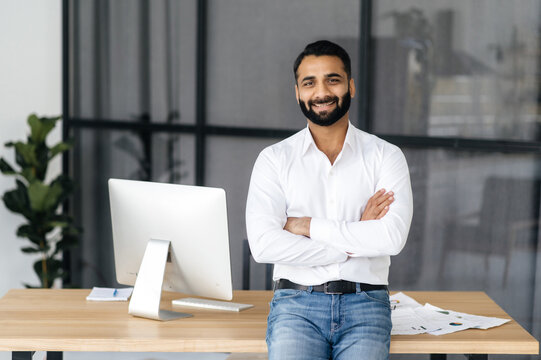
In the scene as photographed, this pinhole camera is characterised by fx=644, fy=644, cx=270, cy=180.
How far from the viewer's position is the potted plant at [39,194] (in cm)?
394

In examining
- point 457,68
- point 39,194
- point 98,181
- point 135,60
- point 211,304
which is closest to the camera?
point 211,304

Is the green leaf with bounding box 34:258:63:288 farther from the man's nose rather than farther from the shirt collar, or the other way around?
the man's nose

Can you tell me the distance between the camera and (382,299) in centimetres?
225

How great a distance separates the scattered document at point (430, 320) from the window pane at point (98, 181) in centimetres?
243

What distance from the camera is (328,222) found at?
227 centimetres

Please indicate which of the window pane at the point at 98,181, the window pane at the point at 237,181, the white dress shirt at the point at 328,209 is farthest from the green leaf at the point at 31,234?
the white dress shirt at the point at 328,209

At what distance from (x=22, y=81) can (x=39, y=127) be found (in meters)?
0.40

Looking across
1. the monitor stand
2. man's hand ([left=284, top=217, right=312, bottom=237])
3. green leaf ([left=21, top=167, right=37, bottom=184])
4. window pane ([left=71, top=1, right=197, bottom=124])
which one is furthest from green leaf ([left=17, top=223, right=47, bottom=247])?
man's hand ([left=284, top=217, right=312, bottom=237])

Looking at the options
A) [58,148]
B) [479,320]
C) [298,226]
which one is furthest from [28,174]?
[479,320]

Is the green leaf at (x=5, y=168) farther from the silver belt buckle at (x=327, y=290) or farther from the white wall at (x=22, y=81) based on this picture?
the silver belt buckle at (x=327, y=290)

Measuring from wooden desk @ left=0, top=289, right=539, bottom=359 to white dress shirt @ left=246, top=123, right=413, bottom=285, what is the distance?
26 cm

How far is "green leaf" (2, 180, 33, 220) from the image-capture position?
395cm

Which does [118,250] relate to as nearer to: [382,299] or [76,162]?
[382,299]

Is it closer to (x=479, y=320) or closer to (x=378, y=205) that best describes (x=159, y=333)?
(x=378, y=205)
